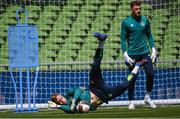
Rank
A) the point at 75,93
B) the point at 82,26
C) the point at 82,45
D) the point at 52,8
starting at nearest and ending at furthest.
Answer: the point at 75,93 < the point at 82,45 < the point at 82,26 < the point at 52,8

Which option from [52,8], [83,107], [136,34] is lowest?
[83,107]

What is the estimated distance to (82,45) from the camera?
50.9 feet

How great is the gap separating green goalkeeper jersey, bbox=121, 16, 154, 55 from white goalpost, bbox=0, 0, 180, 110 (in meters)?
2.16

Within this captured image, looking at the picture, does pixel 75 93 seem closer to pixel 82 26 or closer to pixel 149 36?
pixel 149 36

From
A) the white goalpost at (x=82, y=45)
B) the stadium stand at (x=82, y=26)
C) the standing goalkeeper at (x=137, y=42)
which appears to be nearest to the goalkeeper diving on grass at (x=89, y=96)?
the standing goalkeeper at (x=137, y=42)

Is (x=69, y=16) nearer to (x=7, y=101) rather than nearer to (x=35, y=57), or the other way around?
(x=7, y=101)

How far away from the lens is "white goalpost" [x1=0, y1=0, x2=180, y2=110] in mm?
13984

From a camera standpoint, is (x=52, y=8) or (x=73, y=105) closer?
(x=73, y=105)

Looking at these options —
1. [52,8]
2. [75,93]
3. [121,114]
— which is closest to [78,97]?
[75,93]

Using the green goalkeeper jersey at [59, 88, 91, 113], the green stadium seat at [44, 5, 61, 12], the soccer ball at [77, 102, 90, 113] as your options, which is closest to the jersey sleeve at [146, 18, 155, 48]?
the green goalkeeper jersey at [59, 88, 91, 113]

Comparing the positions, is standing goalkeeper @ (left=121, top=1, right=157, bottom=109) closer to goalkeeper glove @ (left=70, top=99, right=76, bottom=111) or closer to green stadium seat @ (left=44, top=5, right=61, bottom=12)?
goalkeeper glove @ (left=70, top=99, right=76, bottom=111)

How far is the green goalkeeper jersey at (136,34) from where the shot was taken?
37.0 ft

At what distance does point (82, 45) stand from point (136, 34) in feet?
14.0

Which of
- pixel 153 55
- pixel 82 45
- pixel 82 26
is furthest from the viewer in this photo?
pixel 82 26
